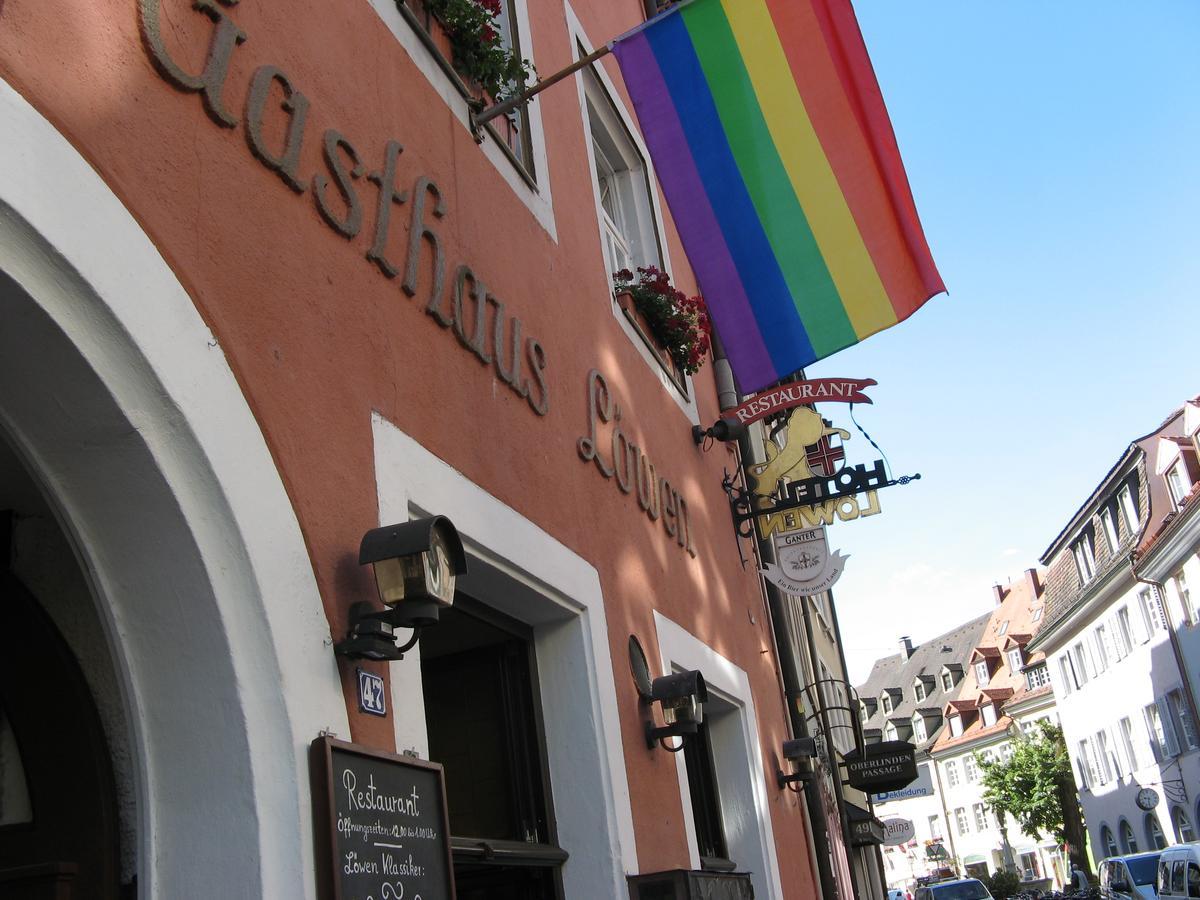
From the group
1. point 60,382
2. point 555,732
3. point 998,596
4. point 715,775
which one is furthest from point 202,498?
point 998,596

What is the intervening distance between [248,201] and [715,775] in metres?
4.83

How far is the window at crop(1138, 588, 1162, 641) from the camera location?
28.4 meters

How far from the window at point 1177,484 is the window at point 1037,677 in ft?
55.2

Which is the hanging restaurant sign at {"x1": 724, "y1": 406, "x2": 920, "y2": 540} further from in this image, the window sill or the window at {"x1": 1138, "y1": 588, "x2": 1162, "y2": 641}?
the window at {"x1": 1138, "y1": 588, "x2": 1162, "y2": 641}

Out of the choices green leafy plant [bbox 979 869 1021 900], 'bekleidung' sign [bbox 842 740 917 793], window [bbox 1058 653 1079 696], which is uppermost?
window [bbox 1058 653 1079 696]

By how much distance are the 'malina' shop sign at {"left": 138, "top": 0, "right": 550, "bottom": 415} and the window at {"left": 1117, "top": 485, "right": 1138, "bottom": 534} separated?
92.8 ft

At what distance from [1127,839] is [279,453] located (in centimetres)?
3568

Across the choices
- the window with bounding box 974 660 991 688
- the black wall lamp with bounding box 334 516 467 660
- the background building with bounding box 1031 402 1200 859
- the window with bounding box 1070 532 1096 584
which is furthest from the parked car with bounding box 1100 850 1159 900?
the window with bounding box 974 660 991 688

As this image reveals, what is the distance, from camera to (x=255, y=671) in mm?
2473

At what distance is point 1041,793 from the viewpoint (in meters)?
38.4

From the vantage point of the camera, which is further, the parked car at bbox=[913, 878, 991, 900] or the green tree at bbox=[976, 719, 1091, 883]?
the green tree at bbox=[976, 719, 1091, 883]

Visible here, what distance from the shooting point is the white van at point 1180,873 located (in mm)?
14562

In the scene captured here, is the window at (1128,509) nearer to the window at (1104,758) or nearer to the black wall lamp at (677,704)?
the window at (1104,758)

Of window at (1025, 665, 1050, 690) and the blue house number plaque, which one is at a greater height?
window at (1025, 665, 1050, 690)
